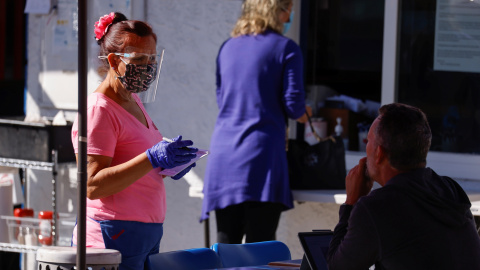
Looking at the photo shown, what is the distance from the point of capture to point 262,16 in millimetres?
4039

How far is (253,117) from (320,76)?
1204 millimetres

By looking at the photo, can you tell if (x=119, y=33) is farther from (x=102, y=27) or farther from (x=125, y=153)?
(x=125, y=153)

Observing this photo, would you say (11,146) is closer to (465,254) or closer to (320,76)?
(320,76)

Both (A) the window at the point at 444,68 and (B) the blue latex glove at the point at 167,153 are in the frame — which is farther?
(A) the window at the point at 444,68

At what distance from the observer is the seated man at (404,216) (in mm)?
2156

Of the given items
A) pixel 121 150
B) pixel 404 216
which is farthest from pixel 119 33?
pixel 404 216

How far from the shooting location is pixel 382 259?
218 centimetres

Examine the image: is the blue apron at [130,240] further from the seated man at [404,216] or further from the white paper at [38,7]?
the white paper at [38,7]

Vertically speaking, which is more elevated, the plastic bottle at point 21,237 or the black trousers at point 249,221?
the black trousers at point 249,221

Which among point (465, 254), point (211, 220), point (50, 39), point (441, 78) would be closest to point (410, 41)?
point (441, 78)

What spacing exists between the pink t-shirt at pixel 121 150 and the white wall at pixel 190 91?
86.8 inches

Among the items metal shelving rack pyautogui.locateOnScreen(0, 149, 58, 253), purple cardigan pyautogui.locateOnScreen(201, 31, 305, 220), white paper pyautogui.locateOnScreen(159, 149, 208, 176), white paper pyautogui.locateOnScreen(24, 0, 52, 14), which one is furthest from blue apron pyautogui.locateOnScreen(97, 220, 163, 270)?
white paper pyautogui.locateOnScreen(24, 0, 52, 14)

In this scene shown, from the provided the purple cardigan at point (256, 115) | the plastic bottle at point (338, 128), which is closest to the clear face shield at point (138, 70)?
the purple cardigan at point (256, 115)

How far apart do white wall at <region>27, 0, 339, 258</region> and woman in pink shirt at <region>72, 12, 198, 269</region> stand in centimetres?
217
